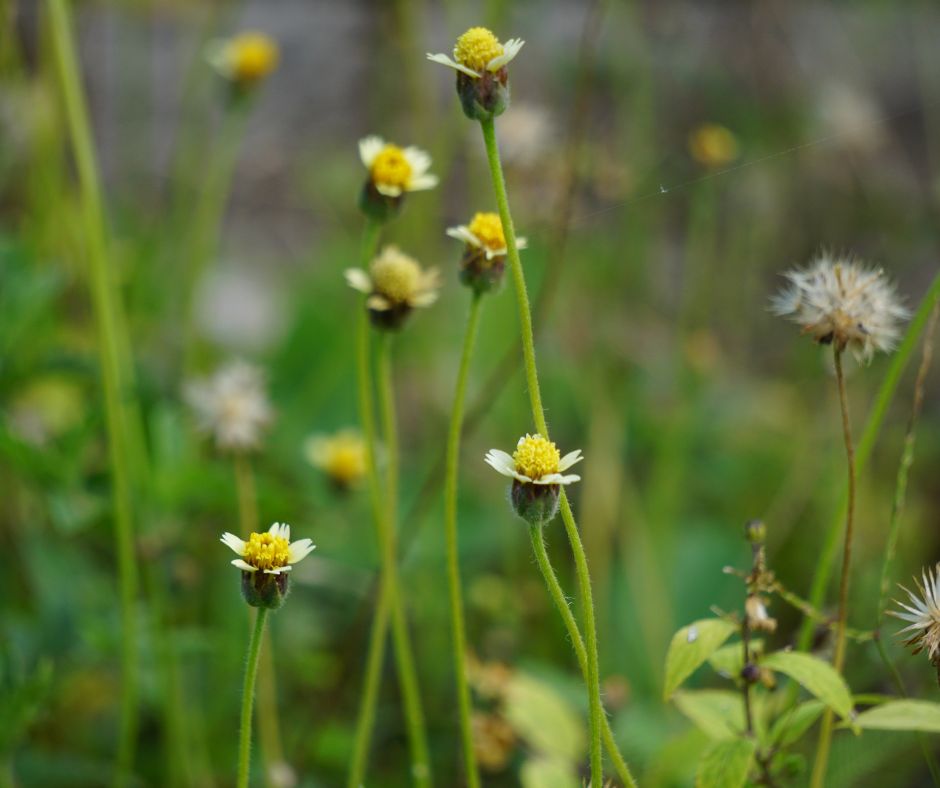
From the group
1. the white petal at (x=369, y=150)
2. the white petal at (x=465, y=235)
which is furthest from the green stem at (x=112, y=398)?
the white petal at (x=465, y=235)

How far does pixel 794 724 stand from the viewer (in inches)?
26.1

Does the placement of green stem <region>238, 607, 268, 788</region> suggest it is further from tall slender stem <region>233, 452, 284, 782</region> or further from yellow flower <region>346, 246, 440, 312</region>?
tall slender stem <region>233, 452, 284, 782</region>

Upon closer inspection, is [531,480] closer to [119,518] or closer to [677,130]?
[119,518]

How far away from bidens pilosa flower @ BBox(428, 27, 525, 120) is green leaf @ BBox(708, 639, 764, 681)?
34 cm

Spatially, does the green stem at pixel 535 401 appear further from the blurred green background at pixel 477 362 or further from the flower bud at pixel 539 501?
the blurred green background at pixel 477 362

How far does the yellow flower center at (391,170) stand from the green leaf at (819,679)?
37cm

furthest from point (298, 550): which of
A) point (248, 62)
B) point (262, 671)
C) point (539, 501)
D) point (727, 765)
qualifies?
point (248, 62)

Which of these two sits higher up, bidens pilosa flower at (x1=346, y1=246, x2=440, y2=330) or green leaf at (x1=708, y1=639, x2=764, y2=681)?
bidens pilosa flower at (x1=346, y1=246, x2=440, y2=330)

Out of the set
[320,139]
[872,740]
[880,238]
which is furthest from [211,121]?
[872,740]

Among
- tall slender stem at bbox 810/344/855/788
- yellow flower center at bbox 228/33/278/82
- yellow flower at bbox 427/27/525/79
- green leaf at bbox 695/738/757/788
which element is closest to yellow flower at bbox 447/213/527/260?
yellow flower at bbox 427/27/525/79

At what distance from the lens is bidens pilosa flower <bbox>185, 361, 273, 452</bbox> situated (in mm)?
1058

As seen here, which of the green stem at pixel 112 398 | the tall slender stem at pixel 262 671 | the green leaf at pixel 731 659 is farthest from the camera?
the tall slender stem at pixel 262 671

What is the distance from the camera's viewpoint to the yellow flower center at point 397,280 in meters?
0.72

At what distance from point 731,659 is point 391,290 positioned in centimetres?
31
